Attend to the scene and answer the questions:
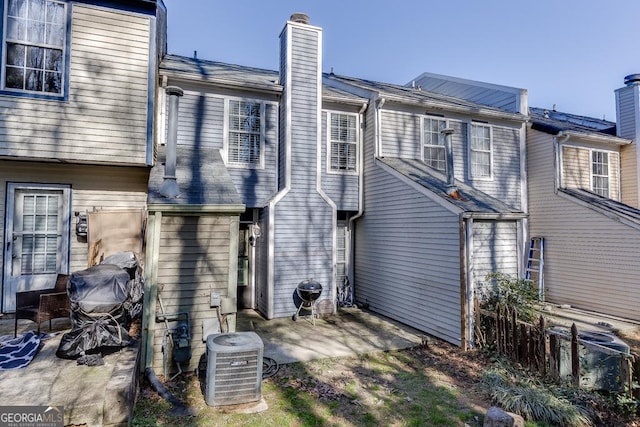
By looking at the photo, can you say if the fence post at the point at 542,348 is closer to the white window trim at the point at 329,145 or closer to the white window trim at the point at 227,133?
the white window trim at the point at 329,145

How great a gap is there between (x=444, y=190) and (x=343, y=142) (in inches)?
133

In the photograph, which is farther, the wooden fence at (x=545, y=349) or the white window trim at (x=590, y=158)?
the white window trim at (x=590, y=158)

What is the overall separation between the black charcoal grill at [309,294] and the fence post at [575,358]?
487cm

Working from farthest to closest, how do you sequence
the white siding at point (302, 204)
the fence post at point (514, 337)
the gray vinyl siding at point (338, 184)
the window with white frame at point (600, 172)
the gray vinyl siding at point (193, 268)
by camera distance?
the window with white frame at point (600, 172)
the gray vinyl siding at point (338, 184)
the white siding at point (302, 204)
the fence post at point (514, 337)
the gray vinyl siding at point (193, 268)

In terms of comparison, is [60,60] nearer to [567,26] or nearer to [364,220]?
[364,220]

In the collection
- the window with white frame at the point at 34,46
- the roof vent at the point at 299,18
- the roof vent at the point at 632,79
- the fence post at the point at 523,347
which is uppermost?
the roof vent at the point at 299,18

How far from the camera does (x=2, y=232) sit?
6.64m

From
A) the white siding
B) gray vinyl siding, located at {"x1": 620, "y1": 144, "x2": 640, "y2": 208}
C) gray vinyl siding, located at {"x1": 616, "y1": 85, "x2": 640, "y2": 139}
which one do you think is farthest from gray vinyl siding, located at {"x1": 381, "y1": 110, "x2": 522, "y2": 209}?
gray vinyl siding, located at {"x1": 616, "y1": 85, "x2": 640, "y2": 139}

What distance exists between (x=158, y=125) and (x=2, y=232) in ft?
11.9

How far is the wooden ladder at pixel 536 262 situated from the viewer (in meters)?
10.6

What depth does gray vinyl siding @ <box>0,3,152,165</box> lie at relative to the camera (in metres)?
6.07

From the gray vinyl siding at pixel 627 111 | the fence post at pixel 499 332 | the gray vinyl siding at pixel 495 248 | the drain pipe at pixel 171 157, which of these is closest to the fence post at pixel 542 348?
the fence post at pixel 499 332

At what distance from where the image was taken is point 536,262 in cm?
1105

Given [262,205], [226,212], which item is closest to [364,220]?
[262,205]
